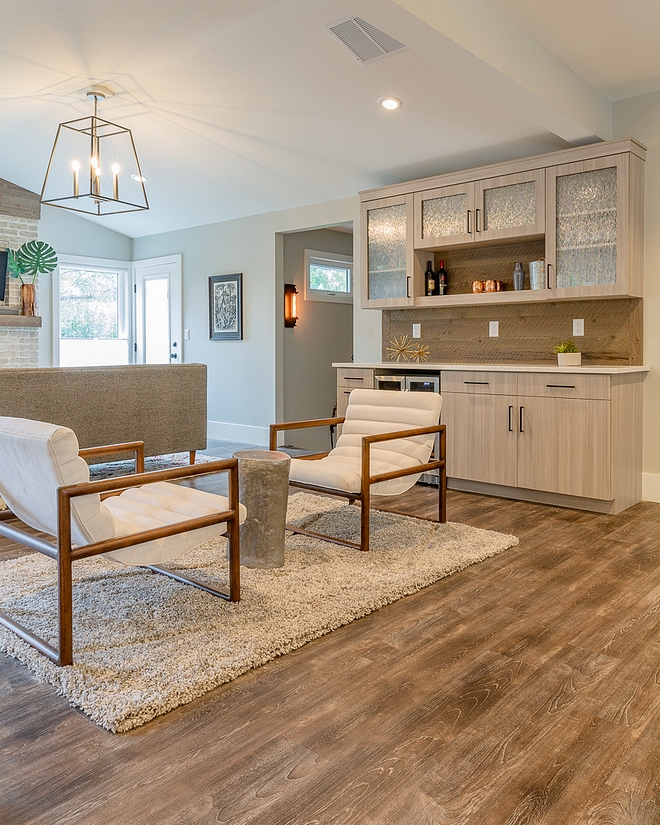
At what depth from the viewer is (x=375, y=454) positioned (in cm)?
390

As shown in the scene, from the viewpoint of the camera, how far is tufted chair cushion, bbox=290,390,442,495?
350cm

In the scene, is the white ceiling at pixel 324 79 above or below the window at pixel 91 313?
above

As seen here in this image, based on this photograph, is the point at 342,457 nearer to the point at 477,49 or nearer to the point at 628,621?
the point at 628,621

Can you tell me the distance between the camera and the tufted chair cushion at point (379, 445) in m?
3.50

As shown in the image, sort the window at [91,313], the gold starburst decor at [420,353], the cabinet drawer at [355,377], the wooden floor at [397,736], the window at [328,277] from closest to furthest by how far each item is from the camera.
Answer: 1. the wooden floor at [397,736]
2. the cabinet drawer at [355,377]
3. the gold starburst decor at [420,353]
4. the window at [328,277]
5. the window at [91,313]

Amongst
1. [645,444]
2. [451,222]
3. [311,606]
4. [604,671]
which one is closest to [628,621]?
[604,671]

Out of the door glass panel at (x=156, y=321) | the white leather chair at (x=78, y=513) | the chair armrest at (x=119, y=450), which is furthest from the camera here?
the door glass panel at (x=156, y=321)

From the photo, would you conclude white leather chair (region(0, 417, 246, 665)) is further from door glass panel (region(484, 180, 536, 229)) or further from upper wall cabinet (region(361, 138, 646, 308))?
door glass panel (region(484, 180, 536, 229))

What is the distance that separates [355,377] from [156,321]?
4.00 metres

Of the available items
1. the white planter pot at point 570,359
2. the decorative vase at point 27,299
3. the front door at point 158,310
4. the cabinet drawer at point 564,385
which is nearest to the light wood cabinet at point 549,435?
the cabinet drawer at point 564,385

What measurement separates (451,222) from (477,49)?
188cm

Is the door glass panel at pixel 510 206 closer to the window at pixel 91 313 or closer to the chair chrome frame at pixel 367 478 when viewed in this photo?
the chair chrome frame at pixel 367 478

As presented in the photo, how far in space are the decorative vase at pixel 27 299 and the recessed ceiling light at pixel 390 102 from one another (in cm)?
477

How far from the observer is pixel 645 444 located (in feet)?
15.1
